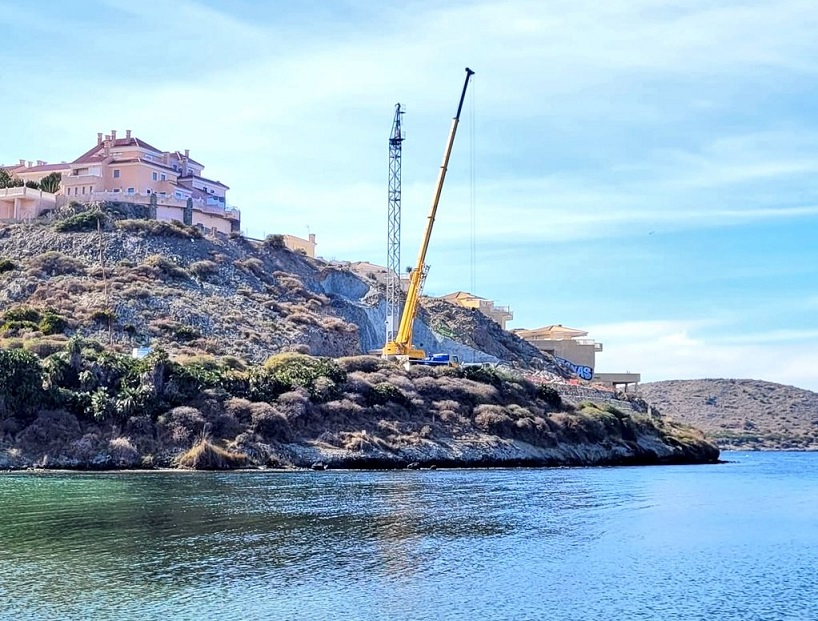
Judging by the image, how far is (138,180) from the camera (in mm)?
106688

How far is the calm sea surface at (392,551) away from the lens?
25875 mm

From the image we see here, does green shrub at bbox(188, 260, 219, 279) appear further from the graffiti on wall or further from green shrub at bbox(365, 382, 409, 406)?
the graffiti on wall

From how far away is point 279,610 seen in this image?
2488cm

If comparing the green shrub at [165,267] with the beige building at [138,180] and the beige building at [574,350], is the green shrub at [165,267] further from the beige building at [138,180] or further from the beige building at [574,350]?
the beige building at [574,350]

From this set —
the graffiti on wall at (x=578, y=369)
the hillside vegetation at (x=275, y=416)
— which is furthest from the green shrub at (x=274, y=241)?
the graffiti on wall at (x=578, y=369)

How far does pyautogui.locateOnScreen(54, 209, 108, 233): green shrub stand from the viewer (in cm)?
10012

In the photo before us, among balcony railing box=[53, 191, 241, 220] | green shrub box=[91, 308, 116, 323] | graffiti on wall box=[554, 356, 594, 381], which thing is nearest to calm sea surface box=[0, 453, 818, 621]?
green shrub box=[91, 308, 116, 323]

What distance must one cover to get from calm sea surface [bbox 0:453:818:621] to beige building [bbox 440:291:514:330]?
3184 inches

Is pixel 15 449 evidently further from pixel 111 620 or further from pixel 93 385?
pixel 111 620

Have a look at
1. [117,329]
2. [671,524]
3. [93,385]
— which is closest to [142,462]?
[93,385]

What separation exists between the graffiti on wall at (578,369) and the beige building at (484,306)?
12.0m

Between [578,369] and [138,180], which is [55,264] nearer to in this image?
[138,180]

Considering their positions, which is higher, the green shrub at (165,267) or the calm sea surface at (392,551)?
the green shrub at (165,267)

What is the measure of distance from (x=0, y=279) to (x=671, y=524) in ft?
223
